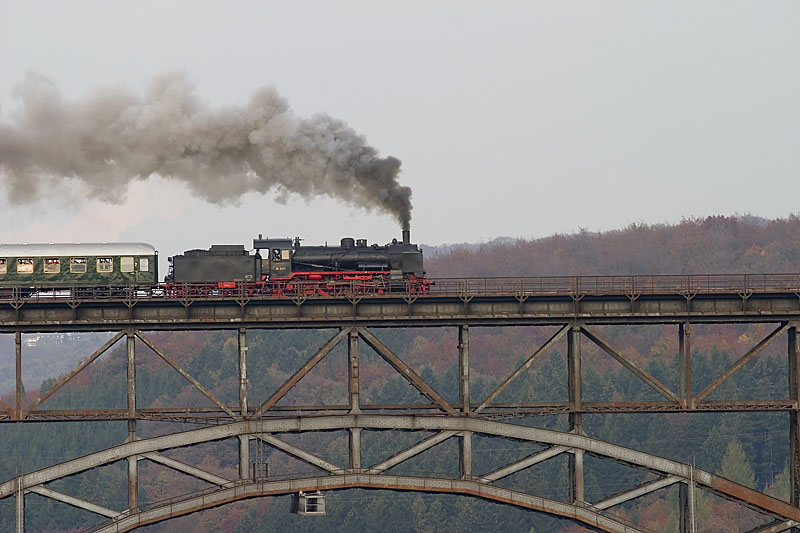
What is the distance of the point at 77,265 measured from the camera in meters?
57.2

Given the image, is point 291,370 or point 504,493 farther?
point 291,370

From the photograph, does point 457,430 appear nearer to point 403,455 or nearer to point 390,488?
point 403,455

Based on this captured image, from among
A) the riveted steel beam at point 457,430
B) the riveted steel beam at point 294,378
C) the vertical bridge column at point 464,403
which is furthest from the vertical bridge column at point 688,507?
the riveted steel beam at point 294,378

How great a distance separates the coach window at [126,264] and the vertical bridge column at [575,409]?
1907cm

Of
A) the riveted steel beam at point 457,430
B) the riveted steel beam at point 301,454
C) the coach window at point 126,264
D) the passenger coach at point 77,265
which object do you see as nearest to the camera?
the riveted steel beam at point 457,430

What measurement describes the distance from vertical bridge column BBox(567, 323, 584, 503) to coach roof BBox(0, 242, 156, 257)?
62.1 feet

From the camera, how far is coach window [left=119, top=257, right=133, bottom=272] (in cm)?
5744

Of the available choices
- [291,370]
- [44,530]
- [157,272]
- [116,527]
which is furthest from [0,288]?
[291,370]

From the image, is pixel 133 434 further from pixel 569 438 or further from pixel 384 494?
pixel 384 494

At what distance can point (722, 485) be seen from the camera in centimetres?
5088

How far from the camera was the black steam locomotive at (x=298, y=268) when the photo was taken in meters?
57.8

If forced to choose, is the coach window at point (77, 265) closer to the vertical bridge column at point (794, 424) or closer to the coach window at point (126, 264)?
the coach window at point (126, 264)

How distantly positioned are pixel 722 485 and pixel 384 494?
93.5m

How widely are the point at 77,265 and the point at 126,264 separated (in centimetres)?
205
